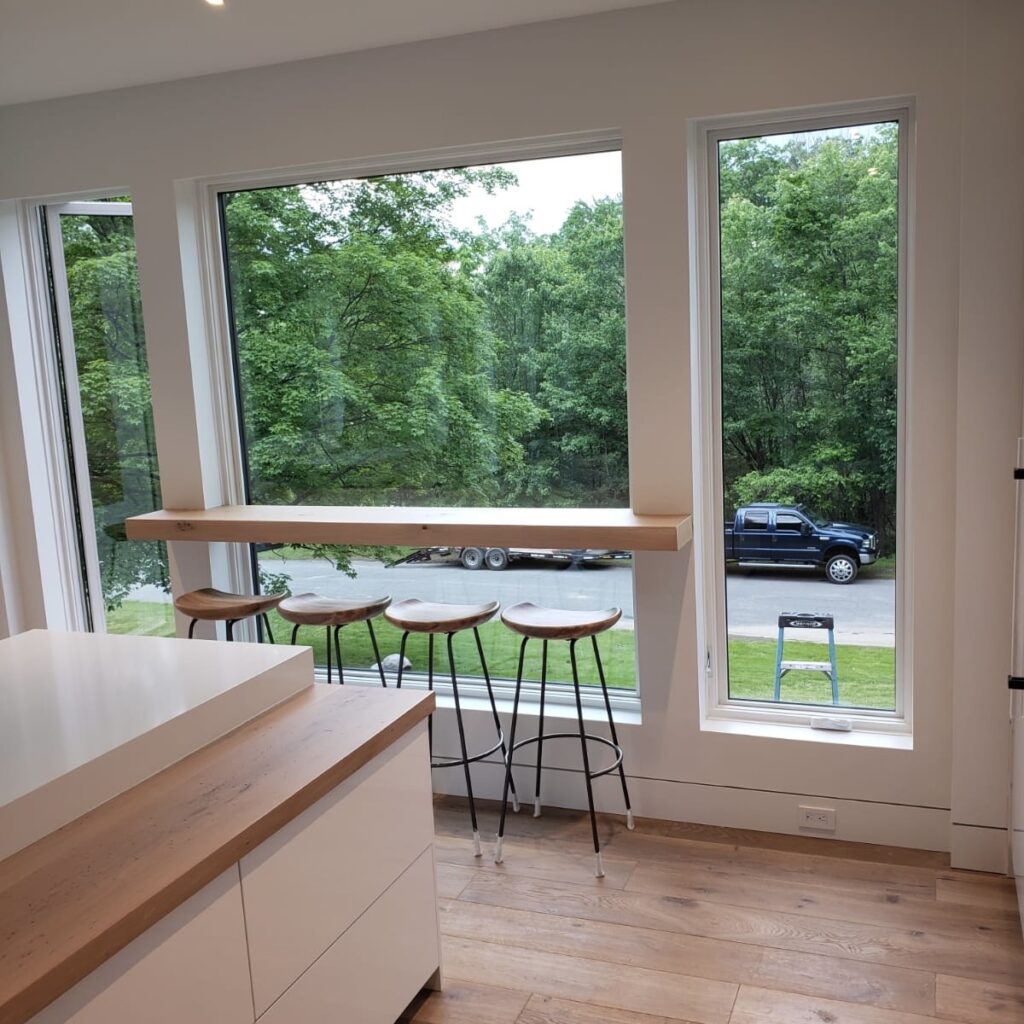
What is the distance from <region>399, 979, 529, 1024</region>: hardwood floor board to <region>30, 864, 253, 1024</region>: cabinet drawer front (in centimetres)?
77

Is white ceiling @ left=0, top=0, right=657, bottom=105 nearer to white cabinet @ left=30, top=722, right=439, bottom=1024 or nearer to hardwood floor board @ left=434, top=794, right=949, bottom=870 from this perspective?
white cabinet @ left=30, top=722, right=439, bottom=1024

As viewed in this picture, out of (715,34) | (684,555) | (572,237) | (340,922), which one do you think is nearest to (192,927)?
(340,922)

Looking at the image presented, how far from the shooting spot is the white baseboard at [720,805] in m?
3.09

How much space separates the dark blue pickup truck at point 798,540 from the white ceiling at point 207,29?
5.42 ft

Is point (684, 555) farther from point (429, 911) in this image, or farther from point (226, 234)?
point (226, 234)

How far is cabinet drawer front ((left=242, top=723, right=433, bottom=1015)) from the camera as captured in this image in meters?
Answer: 1.81

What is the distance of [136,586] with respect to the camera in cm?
424

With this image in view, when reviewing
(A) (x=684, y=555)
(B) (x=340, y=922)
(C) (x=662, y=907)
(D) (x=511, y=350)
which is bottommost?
(C) (x=662, y=907)

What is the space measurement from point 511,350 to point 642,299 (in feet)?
1.94

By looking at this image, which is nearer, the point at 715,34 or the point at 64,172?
the point at 715,34

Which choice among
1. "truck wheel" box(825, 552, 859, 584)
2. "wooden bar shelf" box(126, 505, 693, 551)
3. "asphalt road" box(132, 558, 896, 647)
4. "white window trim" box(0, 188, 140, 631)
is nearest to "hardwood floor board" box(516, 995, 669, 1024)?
"wooden bar shelf" box(126, 505, 693, 551)

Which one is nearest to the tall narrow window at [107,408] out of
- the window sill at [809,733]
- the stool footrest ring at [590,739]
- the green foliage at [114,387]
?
the green foliage at [114,387]

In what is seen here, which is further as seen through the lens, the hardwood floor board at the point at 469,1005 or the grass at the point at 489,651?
the grass at the point at 489,651

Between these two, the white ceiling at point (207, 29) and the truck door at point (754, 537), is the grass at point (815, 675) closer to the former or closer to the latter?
the truck door at point (754, 537)
